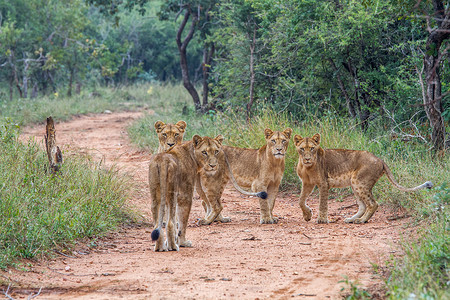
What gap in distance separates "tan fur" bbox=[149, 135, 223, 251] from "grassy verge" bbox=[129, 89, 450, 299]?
6.44ft

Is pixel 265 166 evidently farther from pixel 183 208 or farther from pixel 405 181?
pixel 183 208

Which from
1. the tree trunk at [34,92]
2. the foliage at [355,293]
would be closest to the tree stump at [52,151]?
the foliage at [355,293]

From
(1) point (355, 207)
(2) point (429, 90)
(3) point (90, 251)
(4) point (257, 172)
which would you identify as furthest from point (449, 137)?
(3) point (90, 251)

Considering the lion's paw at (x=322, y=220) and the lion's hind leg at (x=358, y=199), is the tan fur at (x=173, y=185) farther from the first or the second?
the lion's hind leg at (x=358, y=199)

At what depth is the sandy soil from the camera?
4203 mm

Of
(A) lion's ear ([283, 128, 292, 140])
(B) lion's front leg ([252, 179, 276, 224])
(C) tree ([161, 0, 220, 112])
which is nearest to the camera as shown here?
(B) lion's front leg ([252, 179, 276, 224])

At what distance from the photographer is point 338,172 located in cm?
721

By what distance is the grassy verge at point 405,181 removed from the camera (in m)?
3.84

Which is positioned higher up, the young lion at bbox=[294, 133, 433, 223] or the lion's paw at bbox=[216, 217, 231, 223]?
the young lion at bbox=[294, 133, 433, 223]

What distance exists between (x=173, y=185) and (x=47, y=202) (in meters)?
1.42

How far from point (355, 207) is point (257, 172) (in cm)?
176

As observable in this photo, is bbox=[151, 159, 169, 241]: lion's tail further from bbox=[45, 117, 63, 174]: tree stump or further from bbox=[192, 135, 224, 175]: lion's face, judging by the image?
bbox=[45, 117, 63, 174]: tree stump

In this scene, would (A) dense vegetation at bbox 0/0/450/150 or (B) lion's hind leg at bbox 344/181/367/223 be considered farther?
(A) dense vegetation at bbox 0/0/450/150

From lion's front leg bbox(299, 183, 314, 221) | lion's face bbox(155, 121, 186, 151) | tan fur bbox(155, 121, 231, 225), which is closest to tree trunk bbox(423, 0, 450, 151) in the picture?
lion's front leg bbox(299, 183, 314, 221)
